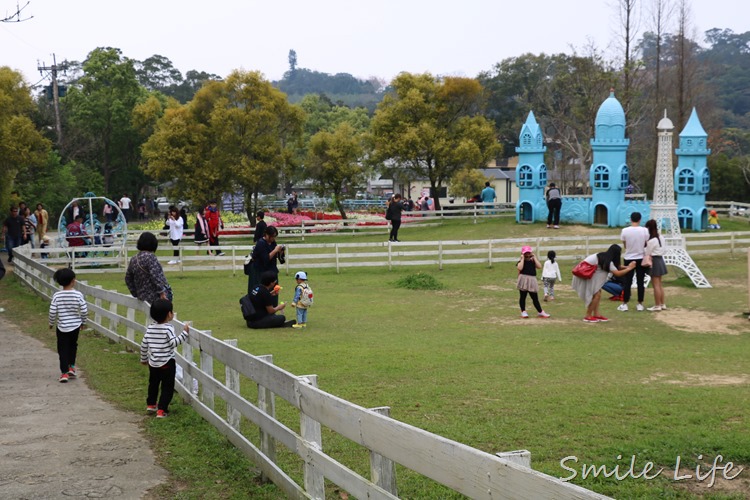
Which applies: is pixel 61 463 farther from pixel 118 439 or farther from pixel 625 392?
pixel 625 392

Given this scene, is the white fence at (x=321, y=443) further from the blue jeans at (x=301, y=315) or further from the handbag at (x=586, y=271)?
the handbag at (x=586, y=271)

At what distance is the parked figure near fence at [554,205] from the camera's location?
3681cm

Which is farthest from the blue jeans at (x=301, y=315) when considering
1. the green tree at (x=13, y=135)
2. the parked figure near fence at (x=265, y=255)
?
the green tree at (x=13, y=135)

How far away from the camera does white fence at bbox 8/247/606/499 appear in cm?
378

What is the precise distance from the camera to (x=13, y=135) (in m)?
32.2

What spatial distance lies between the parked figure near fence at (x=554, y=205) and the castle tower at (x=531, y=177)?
2.27m

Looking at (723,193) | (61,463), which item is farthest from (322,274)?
(723,193)

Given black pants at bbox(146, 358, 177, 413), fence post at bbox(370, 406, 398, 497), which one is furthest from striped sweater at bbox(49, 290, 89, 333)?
fence post at bbox(370, 406, 398, 497)

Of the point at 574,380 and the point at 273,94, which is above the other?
the point at 273,94

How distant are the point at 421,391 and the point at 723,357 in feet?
16.2

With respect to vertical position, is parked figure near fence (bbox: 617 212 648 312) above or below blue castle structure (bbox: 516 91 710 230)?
below

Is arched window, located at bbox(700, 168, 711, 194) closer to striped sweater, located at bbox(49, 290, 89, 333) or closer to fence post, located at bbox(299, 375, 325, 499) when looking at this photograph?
striped sweater, located at bbox(49, 290, 89, 333)

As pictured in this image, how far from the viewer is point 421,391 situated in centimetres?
997

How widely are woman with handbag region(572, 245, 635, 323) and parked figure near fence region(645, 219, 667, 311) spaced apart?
1.21 m
